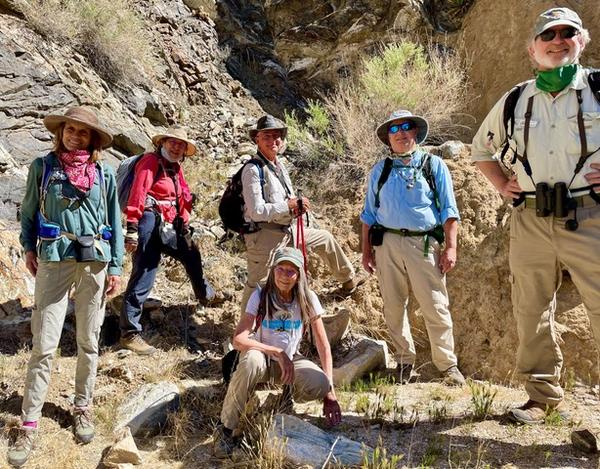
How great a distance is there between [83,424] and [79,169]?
1840mm

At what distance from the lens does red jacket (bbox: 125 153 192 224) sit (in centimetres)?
521

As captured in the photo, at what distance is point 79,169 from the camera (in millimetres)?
Answer: 3945

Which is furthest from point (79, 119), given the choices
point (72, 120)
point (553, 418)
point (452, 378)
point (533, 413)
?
point (553, 418)

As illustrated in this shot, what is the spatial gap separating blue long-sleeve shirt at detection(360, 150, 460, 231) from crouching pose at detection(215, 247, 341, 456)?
1039 mm

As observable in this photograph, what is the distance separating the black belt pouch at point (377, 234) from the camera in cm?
466

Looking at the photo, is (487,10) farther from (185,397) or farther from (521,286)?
(185,397)

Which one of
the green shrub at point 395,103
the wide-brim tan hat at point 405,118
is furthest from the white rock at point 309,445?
the green shrub at point 395,103

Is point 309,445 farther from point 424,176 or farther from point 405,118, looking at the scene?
point 405,118

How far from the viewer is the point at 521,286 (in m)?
3.52

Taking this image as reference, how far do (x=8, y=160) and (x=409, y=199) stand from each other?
492 centimetres

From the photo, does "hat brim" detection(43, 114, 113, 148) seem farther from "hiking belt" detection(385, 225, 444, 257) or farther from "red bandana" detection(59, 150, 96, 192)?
"hiking belt" detection(385, 225, 444, 257)

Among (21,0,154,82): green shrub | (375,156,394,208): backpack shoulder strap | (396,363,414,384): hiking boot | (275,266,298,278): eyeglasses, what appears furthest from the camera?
(21,0,154,82): green shrub

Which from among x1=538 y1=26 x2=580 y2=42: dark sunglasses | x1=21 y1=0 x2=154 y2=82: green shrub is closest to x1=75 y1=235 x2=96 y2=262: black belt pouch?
x1=538 y1=26 x2=580 y2=42: dark sunglasses

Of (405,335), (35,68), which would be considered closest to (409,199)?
(405,335)
